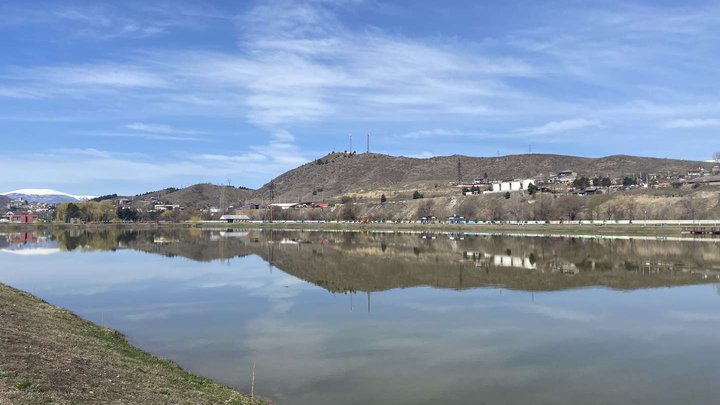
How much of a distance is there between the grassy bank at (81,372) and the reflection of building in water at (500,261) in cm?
3728

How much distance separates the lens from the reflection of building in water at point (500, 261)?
5024cm

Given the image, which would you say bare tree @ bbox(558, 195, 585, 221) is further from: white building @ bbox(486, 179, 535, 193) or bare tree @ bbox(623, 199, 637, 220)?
white building @ bbox(486, 179, 535, 193)

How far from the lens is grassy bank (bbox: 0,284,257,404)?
11.1m

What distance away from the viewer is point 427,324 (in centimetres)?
2514

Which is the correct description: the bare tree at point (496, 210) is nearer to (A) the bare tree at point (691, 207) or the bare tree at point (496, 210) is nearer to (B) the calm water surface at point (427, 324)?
(A) the bare tree at point (691, 207)

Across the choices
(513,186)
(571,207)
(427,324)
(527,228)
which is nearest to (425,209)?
(513,186)

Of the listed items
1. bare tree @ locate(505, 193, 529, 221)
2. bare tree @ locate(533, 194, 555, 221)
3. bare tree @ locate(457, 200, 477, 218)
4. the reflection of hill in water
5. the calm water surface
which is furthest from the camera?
bare tree @ locate(457, 200, 477, 218)

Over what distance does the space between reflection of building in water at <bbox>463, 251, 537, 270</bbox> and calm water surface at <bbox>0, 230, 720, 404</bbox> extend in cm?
28

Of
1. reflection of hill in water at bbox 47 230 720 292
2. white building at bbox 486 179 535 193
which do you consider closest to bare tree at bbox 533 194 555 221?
white building at bbox 486 179 535 193

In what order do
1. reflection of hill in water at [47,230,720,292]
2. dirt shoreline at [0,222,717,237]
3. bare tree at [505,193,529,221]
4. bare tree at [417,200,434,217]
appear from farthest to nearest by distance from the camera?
bare tree at [417,200,434,217], bare tree at [505,193,529,221], dirt shoreline at [0,222,717,237], reflection of hill in water at [47,230,720,292]

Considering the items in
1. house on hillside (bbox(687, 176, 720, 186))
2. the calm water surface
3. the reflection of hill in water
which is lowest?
the calm water surface

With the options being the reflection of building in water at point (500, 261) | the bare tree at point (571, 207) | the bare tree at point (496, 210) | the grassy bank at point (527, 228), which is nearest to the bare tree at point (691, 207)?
the grassy bank at point (527, 228)

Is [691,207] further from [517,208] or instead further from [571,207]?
[517,208]

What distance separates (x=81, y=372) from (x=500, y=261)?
45.7m
